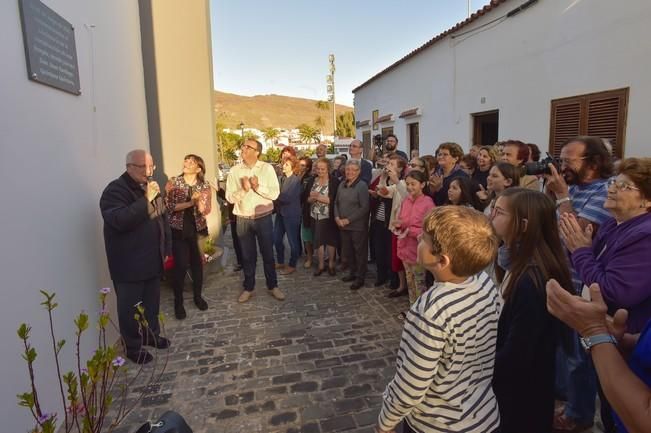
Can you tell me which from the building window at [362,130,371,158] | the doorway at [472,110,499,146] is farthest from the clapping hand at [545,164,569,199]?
the building window at [362,130,371,158]

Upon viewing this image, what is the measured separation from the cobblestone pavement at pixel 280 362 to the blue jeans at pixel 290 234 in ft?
3.40

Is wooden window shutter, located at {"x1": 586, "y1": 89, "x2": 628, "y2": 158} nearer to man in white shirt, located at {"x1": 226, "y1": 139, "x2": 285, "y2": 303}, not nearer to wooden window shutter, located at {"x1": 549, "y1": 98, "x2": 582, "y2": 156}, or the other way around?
wooden window shutter, located at {"x1": 549, "y1": 98, "x2": 582, "y2": 156}

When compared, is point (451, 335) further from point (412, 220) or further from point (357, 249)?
point (357, 249)

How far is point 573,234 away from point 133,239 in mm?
3428

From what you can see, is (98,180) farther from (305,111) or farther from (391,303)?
(305,111)

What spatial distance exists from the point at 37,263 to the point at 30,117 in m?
0.98

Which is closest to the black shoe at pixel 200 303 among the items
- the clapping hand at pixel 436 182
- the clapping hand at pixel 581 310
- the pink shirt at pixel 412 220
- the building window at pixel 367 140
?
the pink shirt at pixel 412 220

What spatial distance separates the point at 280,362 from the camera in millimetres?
3600

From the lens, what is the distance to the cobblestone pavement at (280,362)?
112 inches

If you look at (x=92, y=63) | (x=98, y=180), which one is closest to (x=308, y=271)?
(x=98, y=180)

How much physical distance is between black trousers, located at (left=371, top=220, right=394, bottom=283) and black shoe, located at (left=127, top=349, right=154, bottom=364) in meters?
3.14

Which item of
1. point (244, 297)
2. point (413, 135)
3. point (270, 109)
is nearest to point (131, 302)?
point (244, 297)

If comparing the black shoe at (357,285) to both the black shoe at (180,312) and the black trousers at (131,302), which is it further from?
the black trousers at (131,302)

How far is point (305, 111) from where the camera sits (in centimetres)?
15550
